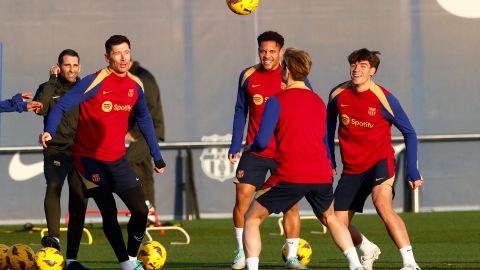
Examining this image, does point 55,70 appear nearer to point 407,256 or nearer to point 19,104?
point 19,104

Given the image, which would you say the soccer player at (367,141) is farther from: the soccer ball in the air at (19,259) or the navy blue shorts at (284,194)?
the soccer ball in the air at (19,259)

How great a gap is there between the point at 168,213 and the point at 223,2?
3.19 meters

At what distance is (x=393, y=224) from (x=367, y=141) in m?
0.76

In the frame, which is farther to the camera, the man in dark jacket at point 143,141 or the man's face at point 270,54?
the man in dark jacket at point 143,141

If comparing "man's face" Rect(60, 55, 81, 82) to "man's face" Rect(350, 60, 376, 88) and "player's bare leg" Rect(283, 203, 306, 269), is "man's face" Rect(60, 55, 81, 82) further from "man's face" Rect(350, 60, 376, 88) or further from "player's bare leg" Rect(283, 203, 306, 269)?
"man's face" Rect(350, 60, 376, 88)

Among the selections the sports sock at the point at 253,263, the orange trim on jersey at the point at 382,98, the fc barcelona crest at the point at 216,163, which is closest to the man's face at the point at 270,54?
the orange trim on jersey at the point at 382,98

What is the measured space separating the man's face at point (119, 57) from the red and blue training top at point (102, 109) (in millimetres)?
68

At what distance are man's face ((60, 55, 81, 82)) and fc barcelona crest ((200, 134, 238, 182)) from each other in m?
6.62

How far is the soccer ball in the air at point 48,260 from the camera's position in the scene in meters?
12.0

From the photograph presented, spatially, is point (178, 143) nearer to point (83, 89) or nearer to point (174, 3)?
point (174, 3)

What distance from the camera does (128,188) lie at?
1190 cm

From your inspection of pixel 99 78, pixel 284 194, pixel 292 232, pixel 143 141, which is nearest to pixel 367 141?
pixel 292 232

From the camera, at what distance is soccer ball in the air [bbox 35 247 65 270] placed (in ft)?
39.4

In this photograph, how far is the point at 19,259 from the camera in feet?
40.1
